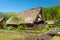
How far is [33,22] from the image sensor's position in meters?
42.5

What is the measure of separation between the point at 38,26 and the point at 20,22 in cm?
583

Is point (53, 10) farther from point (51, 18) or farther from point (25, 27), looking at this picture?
point (25, 27)

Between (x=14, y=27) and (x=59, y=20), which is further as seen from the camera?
(x=59, y=20)

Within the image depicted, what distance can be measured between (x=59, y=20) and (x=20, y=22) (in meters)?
40.5

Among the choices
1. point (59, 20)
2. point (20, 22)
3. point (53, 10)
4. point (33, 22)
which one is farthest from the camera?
point (53, 10)

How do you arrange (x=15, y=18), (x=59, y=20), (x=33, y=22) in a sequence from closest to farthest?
(x=33, y=22), (x=15, y=18), (x=59, y=20)

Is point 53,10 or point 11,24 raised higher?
point 53,10

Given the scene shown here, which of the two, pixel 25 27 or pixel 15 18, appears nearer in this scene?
pixel 25 27

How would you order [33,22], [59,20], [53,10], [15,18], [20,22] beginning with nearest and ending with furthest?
[33,22]
[20,22]
[15,18]
[59,20]
[53,10]

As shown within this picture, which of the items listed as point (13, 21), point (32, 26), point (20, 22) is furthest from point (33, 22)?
point (13, 21)

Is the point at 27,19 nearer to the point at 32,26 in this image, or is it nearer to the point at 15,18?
the point at 32,26

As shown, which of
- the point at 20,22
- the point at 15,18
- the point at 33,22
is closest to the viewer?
the point at 33,22

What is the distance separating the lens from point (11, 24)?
4834cm

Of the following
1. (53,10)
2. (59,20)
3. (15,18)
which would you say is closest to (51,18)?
(53,10)
